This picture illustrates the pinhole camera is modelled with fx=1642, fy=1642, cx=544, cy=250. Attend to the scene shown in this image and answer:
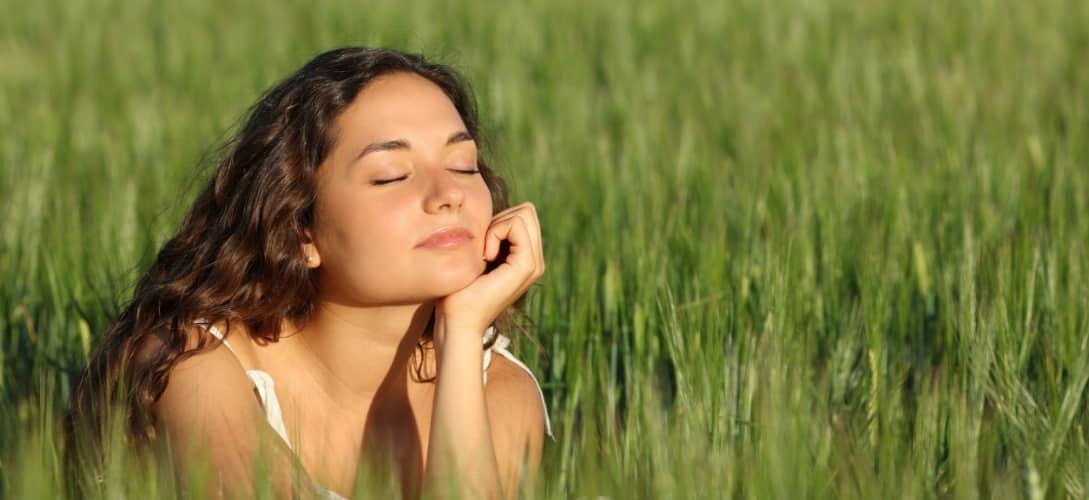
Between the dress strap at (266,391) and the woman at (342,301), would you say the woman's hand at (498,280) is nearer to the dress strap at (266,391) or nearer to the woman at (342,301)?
the woman at (342,301)

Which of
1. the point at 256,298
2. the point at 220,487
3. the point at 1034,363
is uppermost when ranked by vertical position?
the point at 256,298

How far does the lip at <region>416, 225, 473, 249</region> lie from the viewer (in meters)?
1.94

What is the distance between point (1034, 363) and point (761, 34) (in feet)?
11.5

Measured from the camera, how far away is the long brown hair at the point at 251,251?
6.71ft

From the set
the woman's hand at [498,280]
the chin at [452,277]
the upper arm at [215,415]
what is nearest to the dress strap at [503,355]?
the woman's hand at [498,280]

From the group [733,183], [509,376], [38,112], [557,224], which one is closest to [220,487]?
Result: [509,376]

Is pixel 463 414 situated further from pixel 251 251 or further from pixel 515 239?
pixel 251 251

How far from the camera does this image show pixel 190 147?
4090 mm

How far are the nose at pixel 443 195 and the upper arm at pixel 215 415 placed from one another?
31 cm

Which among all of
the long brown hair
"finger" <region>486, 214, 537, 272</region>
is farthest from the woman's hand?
the long brown hair

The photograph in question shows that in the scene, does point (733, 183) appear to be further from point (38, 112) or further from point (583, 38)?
point (583, 38)

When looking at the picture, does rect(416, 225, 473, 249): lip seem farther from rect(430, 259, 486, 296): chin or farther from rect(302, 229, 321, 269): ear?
rect(302, 229, 321, 269): ear

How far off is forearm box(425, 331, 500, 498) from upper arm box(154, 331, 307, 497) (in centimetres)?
21

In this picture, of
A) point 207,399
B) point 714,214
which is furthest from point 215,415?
point 714,214
